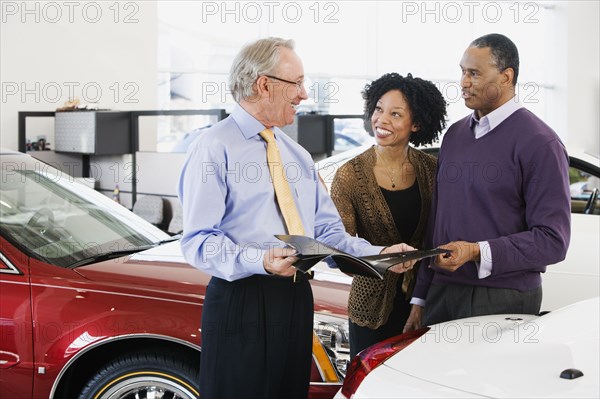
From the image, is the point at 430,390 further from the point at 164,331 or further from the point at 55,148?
the point at 55,148

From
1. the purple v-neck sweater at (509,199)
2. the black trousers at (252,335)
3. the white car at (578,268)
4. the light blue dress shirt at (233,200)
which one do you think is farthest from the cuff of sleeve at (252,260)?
the white car at (578,268)

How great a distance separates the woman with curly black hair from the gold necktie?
37 centimetres

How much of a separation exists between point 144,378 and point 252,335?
77 cm

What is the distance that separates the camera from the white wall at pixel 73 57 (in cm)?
923

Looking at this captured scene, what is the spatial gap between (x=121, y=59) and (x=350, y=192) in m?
8.38

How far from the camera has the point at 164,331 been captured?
260 cm

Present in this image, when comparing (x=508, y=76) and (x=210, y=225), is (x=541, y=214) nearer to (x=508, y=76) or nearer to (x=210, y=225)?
(x=508, y=76)

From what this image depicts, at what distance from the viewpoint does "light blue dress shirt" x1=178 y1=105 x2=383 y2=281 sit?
191 cm

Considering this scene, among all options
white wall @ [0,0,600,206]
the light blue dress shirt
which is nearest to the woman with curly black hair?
the light blue dress shirt

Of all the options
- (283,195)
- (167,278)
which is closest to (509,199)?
(283,195)

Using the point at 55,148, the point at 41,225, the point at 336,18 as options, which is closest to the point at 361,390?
the point at 41,225

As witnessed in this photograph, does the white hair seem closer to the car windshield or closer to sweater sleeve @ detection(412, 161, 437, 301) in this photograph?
sweater sleeve @ detection(412, 161, 437, 301)

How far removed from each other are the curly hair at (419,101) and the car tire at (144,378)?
3.43 ft

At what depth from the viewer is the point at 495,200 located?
211cm
